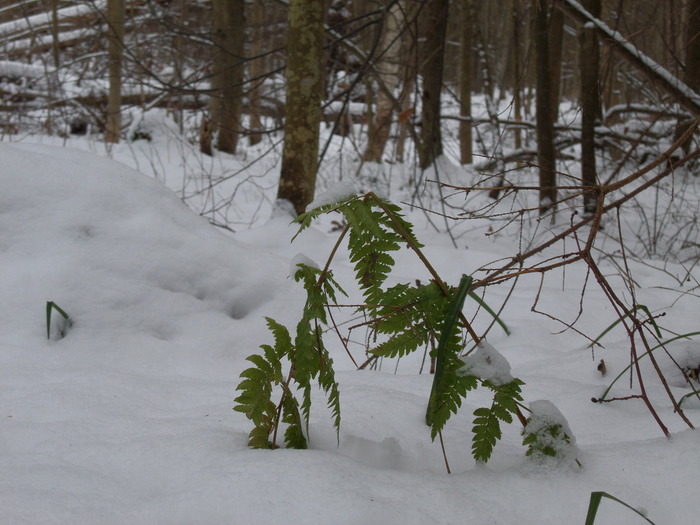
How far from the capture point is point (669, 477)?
909 millimetres

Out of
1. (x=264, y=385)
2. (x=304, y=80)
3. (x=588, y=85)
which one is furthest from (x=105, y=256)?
(x=588, y=85)

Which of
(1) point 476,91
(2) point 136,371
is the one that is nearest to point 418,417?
(2) point 136,371

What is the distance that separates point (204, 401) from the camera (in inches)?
52.2

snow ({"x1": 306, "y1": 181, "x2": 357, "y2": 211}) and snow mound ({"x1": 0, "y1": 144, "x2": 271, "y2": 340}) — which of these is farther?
snow mound ({"x1": 0, "y1": 144, "x2": 271, "y2": 340})

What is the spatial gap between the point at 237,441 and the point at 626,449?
28.4 inches

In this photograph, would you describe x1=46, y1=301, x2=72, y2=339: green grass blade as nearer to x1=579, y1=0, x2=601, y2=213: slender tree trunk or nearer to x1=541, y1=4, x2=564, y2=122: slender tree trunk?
x1=579, y1=0, x2=601, y2=213: slender tree trunk

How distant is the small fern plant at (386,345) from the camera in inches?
35.9

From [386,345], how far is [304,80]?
8.36 feet

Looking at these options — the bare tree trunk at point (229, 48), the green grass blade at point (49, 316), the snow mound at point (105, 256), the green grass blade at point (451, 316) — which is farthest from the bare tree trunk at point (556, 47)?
the green grass blade at point (451, 316)

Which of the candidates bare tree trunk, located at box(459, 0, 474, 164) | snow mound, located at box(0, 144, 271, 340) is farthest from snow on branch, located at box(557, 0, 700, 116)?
bare tree trunk, located at box(459, 0, 474, 164)

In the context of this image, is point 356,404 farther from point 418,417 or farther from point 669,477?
point 669,477

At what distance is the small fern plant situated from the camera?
0.91 m

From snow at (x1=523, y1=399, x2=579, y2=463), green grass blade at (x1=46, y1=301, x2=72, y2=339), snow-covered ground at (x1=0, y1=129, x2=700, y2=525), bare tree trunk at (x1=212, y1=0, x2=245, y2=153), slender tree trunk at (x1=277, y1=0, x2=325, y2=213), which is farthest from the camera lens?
bare tree trunk at (x1=212, y1=0, x2=245, y2=153)

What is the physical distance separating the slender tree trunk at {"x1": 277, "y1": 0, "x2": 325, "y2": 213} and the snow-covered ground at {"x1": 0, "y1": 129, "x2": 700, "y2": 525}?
1.06 m
